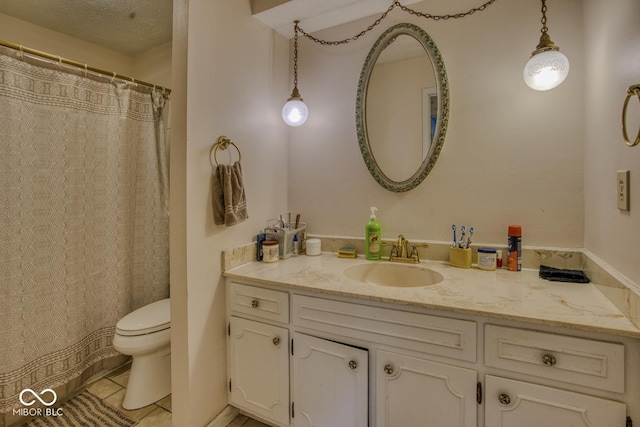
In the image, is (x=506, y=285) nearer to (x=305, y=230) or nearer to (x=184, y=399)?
(x=305, y=230)

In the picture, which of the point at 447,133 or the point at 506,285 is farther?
the point at 447,133

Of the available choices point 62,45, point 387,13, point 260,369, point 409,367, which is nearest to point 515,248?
point 409,367

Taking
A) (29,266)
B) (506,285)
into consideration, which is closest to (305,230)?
(506,285)

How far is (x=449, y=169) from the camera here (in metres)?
1.52

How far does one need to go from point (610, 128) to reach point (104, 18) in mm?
2857

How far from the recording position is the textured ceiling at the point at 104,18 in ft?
5.88

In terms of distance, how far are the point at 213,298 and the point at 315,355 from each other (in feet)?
1.87

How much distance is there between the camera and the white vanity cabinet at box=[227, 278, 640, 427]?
821mm

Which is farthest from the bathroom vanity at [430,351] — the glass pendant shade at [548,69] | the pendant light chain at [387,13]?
the pendant light chain at [387,13]

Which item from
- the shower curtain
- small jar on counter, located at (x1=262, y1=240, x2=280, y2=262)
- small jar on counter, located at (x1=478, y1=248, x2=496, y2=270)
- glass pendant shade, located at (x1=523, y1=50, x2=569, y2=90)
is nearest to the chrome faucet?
small jar on counter, located at (x1=478, y1=248, x2=496, y2=270)

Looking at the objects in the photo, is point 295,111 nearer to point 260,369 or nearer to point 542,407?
point 260,369

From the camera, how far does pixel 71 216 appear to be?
5.48ft

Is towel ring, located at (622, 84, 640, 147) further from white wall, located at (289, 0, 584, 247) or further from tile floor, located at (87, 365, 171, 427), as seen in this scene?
tile floor, located at (87, 365, 171, 427)

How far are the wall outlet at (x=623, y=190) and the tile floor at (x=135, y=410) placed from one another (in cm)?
177
